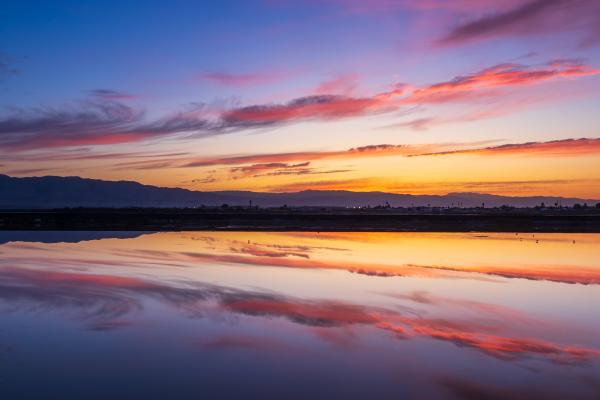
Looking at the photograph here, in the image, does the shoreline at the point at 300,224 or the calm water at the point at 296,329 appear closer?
the calm water at the point at 296,329

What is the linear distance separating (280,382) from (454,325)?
5.84 metres

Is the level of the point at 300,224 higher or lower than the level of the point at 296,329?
higher

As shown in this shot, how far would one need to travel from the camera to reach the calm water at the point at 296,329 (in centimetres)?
925

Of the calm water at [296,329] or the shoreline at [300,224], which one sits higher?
the shoreline at [300,224]

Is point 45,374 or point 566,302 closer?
point 45,374

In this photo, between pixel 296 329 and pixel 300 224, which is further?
pixel 300 224

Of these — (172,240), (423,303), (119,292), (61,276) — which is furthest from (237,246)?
(423,303)

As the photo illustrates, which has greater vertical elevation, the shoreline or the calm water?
the shoreline

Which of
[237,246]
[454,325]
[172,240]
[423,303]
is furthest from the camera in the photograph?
[172,240]

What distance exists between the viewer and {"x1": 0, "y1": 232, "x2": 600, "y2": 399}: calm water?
9.25 m

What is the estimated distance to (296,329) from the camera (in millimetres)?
12859

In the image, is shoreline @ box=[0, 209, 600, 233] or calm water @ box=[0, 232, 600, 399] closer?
calm water @ box=[0, 232, 600, 399]

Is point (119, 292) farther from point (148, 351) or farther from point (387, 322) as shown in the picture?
point (387, 322)

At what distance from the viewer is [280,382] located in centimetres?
939
